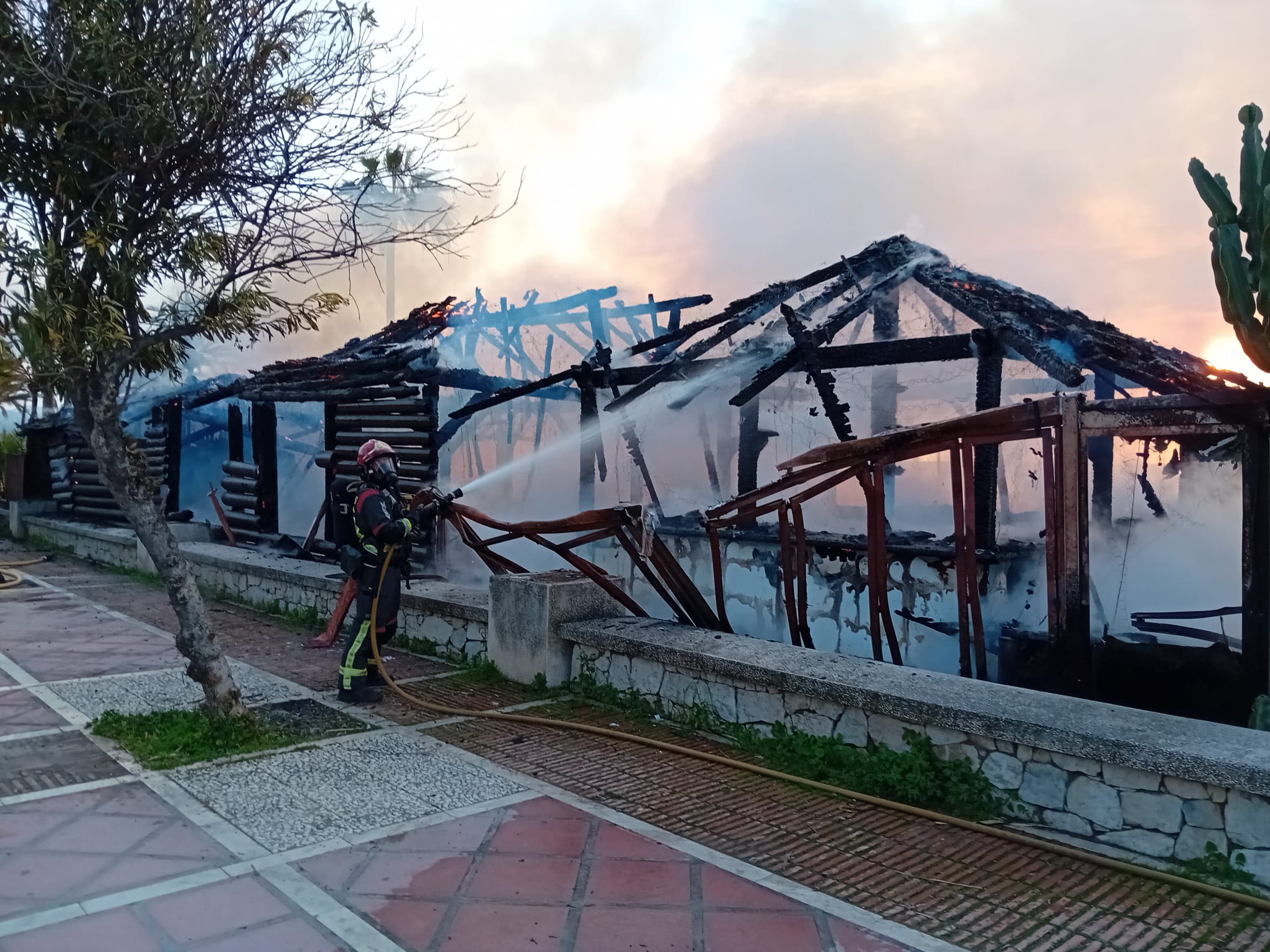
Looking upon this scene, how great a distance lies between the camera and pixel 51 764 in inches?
199

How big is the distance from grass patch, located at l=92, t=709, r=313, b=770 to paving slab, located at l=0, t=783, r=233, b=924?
0.47m

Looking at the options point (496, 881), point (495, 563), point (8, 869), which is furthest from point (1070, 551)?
point (8, 869)

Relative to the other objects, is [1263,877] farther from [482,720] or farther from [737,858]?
[482,720]

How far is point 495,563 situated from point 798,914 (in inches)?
171

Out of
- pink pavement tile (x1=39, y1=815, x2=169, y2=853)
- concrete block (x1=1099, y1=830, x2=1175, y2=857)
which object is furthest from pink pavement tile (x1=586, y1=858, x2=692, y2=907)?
pink pavement tile (x1=39, y1=815, x2=169, y2=853)

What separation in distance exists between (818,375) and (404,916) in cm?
530

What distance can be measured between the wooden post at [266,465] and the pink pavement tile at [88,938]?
9.17 meters

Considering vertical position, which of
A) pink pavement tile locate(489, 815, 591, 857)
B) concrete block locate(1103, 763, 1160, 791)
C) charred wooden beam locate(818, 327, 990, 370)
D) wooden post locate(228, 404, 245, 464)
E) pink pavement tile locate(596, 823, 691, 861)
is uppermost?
charred wooden beam locate(818, 327, 990, 370)

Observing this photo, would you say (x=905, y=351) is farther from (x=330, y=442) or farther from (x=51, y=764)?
(x=330, y=442)

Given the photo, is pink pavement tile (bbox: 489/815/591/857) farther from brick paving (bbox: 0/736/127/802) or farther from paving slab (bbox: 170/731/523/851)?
brick paving (bbox: 0/736/127/802)

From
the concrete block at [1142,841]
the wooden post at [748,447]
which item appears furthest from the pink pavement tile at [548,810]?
the wooden post at [748,447]

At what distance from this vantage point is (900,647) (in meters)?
7.64

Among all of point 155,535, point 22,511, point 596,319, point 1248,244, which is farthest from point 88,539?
point 1248,244

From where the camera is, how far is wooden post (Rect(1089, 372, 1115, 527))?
7906 millimetres
